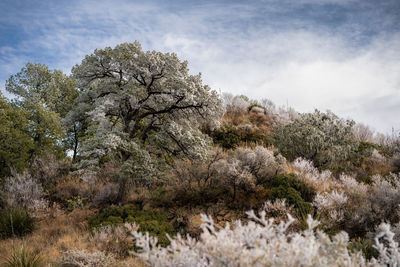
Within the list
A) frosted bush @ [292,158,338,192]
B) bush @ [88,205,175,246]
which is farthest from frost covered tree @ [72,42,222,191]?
frosted bush @ [292,158,338,192]

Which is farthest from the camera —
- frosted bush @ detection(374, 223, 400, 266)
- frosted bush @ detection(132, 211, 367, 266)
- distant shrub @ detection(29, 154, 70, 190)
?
distant shrub @ detection(29, 154, 70, 190)

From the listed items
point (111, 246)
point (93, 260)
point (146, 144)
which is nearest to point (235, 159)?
point (146, 144)

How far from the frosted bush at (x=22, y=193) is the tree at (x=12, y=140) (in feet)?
1.64

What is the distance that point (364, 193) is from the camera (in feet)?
26.4

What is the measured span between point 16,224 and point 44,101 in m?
7.84

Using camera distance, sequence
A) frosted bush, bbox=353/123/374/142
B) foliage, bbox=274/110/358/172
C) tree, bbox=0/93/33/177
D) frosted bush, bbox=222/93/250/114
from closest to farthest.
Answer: tree, bbox=0/93/33/177
foliage, bbox=274/110/358/172
frosted bush, bbox=353/123/374/142
frosted bush, bbox=222/93/250/114

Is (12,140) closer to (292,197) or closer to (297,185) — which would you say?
(292,197)

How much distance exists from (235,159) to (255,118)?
1112cm

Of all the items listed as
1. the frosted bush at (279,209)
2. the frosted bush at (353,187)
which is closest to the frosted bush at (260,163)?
the frosted bush at (279,209)

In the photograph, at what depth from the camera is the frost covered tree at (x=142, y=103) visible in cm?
853

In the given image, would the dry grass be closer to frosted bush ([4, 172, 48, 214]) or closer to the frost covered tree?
frosted bush ([4, 172, 48, 214])

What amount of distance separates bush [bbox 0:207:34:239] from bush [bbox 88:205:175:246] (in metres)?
2.18

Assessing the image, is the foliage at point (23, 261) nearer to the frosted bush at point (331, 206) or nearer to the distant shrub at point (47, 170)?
the frosted bush at point (331, 206)

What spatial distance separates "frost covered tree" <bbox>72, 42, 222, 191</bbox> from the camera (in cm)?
853
